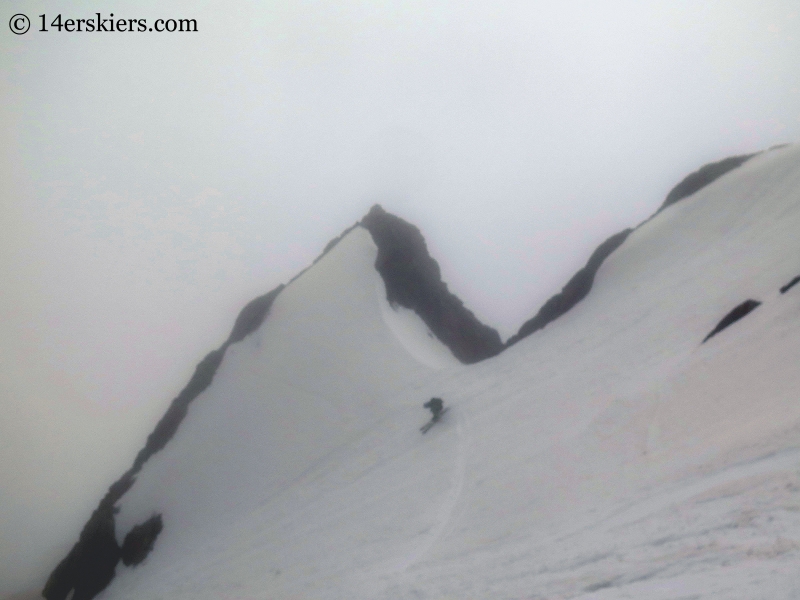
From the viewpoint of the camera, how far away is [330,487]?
889 inches

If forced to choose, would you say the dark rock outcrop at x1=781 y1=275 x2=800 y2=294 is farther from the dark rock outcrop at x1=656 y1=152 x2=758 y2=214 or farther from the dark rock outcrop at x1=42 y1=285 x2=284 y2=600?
the dark rock outcrop at x1=42 y1=285 x2=284 y2=600

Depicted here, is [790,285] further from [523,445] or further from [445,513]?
[445,513]

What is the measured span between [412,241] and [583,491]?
92.6 ft

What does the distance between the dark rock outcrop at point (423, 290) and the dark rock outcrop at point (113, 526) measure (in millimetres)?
8157

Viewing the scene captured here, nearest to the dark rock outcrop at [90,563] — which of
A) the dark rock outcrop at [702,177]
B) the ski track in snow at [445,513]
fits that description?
the ski track in snow at [445,513]

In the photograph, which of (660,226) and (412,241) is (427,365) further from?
(660,226)

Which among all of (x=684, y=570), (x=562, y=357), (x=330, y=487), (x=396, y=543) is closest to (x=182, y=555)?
(x=330, y=487)

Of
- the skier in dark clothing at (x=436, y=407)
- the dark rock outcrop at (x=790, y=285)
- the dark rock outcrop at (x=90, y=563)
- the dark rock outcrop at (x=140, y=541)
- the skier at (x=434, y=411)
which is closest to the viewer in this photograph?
the dark rock outcrop at (x=790, y=285)

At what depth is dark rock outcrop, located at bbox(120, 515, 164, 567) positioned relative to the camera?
1046 inches

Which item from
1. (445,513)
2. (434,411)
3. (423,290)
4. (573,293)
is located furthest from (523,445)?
(423,290)

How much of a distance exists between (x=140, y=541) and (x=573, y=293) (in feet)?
86.0

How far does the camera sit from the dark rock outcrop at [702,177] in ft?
101

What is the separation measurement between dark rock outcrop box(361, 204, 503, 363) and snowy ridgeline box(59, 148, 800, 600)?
3.98 feet

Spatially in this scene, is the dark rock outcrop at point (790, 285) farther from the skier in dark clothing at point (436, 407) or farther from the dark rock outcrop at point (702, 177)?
the dark rock outcrop at point (702, 177)
